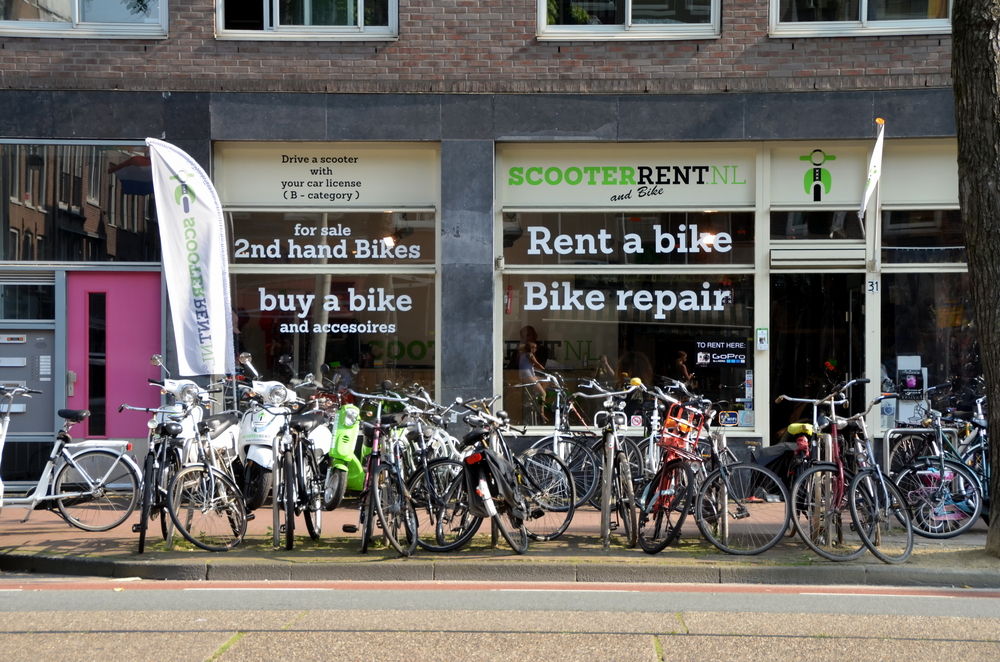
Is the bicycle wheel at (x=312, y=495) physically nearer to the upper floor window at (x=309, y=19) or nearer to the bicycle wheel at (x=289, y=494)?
the bicycle wheel at (x=289, y=494)

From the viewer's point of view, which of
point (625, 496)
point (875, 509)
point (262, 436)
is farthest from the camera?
point (262, 436)

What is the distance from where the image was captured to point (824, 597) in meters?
6.82

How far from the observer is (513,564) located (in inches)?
292

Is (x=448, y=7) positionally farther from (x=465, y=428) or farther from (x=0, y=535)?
(x=0, y=535)

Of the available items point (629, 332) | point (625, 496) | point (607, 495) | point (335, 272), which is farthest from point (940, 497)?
point (335, 272)

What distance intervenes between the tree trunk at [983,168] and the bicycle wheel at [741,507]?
1.70m

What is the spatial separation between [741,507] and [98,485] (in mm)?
5759

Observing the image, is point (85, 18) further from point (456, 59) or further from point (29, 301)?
point (456, 59)

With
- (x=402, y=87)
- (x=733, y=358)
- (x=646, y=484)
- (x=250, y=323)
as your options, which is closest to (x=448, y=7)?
(x=402, y=87)

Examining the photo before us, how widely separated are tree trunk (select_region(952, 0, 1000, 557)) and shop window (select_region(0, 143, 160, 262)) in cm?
833

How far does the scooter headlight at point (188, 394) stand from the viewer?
8.85m

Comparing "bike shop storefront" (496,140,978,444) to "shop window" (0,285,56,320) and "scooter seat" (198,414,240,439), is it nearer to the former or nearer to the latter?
"scooter seat" (198,414,240,439)

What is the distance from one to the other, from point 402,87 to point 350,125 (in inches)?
28.7

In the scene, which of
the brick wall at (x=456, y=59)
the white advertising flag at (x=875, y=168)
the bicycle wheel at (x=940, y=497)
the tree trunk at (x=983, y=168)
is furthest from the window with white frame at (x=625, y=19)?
the bicycle wheel at (x=940, y=497)
